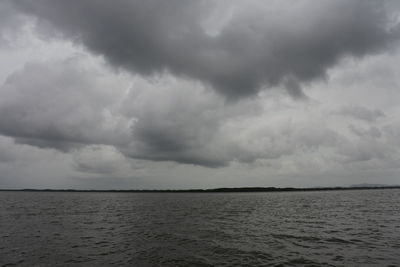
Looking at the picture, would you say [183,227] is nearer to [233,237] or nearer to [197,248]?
[233,237]

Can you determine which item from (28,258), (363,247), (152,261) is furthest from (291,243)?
(28,258)

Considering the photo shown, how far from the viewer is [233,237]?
102 feet

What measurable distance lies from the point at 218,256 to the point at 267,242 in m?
7.88

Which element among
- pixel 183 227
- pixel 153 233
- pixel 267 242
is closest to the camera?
pixel 267 242

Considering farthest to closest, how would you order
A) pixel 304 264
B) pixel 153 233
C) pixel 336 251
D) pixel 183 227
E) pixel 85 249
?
pixel 183 227 < pixel 153 233 < pixel 85 249 < pixel 336 251 < pixel 304 264

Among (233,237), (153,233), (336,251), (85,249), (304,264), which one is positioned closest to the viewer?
(304,264)

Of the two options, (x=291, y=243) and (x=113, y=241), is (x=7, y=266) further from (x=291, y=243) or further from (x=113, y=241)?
(x=291, y=243)

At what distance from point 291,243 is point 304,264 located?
750 cm

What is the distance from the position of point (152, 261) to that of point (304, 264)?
41.9ft

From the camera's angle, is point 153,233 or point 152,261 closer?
point 152,261

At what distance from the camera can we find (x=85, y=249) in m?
25.9

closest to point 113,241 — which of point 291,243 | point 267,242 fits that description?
point 267,242

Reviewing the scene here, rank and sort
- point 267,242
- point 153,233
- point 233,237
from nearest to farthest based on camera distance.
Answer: point 267,242
point 233,237
point 153,233

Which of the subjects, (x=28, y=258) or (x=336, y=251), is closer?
(x=28, y=258)
